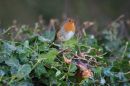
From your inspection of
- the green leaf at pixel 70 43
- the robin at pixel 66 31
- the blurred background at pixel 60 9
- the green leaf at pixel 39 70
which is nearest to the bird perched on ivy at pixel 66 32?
the robin at pixel 66 31

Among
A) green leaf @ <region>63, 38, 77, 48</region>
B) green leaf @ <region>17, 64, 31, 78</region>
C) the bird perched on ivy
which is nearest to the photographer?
green leaf @ <region>17, 64, 31, 78</region>

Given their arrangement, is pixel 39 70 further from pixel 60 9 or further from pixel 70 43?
pixel 60 9

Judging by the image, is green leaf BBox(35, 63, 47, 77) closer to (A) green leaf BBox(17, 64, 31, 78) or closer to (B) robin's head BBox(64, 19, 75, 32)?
(A) green leaf BBox(17, 64, 31, 78)

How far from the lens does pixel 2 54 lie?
92.0 inches

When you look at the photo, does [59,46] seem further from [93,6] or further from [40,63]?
[93,6]

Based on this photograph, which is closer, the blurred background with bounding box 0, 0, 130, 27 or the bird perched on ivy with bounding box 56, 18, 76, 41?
the bird perched on ivy with bounding box 56, 18, 76, 41

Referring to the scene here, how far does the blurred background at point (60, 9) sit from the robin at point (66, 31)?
4240 mm

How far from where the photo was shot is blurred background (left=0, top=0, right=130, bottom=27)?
7191 millimetres

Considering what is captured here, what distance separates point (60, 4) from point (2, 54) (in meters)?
5.16

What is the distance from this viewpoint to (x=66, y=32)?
287 cm

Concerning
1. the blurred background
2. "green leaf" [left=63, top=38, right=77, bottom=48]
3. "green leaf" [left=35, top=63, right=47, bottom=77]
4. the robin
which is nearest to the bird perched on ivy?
the robin


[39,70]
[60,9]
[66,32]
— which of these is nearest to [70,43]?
[66,32]

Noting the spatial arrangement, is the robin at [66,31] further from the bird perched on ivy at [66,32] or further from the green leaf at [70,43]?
the green leaf at [70,43]

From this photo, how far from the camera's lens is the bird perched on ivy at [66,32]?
2.85 metres
